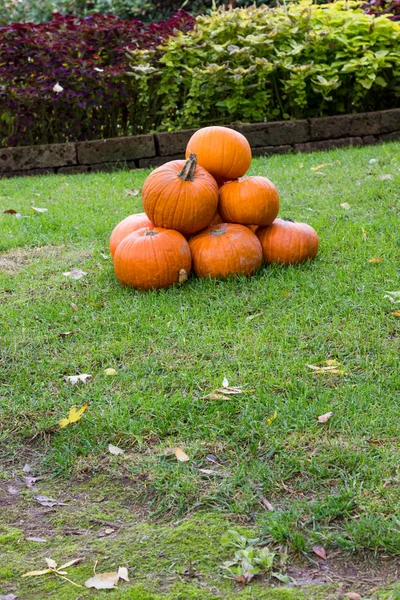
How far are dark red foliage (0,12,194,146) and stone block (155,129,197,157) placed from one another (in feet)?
2.12

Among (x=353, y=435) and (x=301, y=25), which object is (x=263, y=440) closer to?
(x=353, y=435)

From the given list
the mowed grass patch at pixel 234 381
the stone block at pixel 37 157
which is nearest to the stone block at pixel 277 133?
the stone block at pixel 37 157

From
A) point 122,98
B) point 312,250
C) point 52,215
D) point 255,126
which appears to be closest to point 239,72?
point 255,126

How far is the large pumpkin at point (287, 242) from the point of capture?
14.0ft

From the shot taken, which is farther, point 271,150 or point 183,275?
point 271,150

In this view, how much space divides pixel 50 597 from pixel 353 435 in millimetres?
1205

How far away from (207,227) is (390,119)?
451 centimetres

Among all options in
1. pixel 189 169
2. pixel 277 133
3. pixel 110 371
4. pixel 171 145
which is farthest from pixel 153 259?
pixel 277 133

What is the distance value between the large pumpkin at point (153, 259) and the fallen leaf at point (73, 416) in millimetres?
1221

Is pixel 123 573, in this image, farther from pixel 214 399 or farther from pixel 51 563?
pixel 214 399

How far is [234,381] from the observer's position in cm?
312

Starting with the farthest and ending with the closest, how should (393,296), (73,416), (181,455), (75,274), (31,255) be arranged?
(31,255)
(75,274)
(393,296)
(73,416)
(181,455)

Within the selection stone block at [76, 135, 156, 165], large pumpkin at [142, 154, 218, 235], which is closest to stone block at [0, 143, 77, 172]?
stone block at [76, 135, 156, 165]

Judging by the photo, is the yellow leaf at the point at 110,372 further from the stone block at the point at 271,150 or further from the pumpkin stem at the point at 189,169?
the stone block at the point at 271,150
